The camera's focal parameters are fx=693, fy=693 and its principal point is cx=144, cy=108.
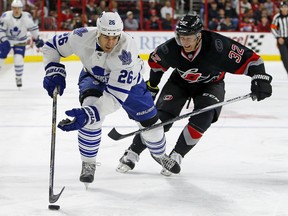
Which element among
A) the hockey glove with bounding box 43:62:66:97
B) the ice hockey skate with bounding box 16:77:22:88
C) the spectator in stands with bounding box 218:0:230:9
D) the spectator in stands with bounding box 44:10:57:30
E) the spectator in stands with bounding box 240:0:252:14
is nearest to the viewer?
the hockey glove with bounding box 43:62:66:97

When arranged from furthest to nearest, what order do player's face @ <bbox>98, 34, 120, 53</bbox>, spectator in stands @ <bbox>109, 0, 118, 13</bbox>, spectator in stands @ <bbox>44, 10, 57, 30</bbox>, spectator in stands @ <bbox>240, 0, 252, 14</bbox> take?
spectator in stands @ <bbox>240, 0, 252, 14</bbox>, spectator in stands @ <bbox>109, 0, 118, 13</bbox>, spectator in stands @ <bbox>44, 10, 57, 30</bbox>, player's face @ <bbox>98, 34, 120, 53</bbox>

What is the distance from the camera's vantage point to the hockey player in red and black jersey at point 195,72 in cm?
368

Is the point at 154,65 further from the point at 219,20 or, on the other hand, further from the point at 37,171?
the point at 219,20

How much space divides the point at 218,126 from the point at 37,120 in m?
1.54

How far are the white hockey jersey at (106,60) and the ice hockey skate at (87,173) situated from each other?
0.38m

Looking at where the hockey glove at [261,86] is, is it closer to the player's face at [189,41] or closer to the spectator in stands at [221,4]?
the player's face at [189,41]

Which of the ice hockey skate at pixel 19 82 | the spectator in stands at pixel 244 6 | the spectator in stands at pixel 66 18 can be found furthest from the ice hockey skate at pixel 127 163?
the spectator in stands at pixel 244 6

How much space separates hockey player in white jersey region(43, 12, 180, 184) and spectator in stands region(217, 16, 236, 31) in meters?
8.83

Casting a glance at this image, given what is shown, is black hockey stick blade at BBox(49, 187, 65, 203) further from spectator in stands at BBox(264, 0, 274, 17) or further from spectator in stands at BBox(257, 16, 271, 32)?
spectator in stands at BBox(264, 0, 274, 17)


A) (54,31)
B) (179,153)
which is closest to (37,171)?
(179,153)

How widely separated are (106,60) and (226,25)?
9.24 meters

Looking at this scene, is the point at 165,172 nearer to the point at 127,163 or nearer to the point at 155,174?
the point at 155,174

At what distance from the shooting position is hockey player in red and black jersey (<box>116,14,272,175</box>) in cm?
368

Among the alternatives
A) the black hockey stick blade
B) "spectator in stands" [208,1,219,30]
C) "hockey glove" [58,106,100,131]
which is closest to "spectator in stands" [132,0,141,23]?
"spectator in stands" [208,1,219,30]
